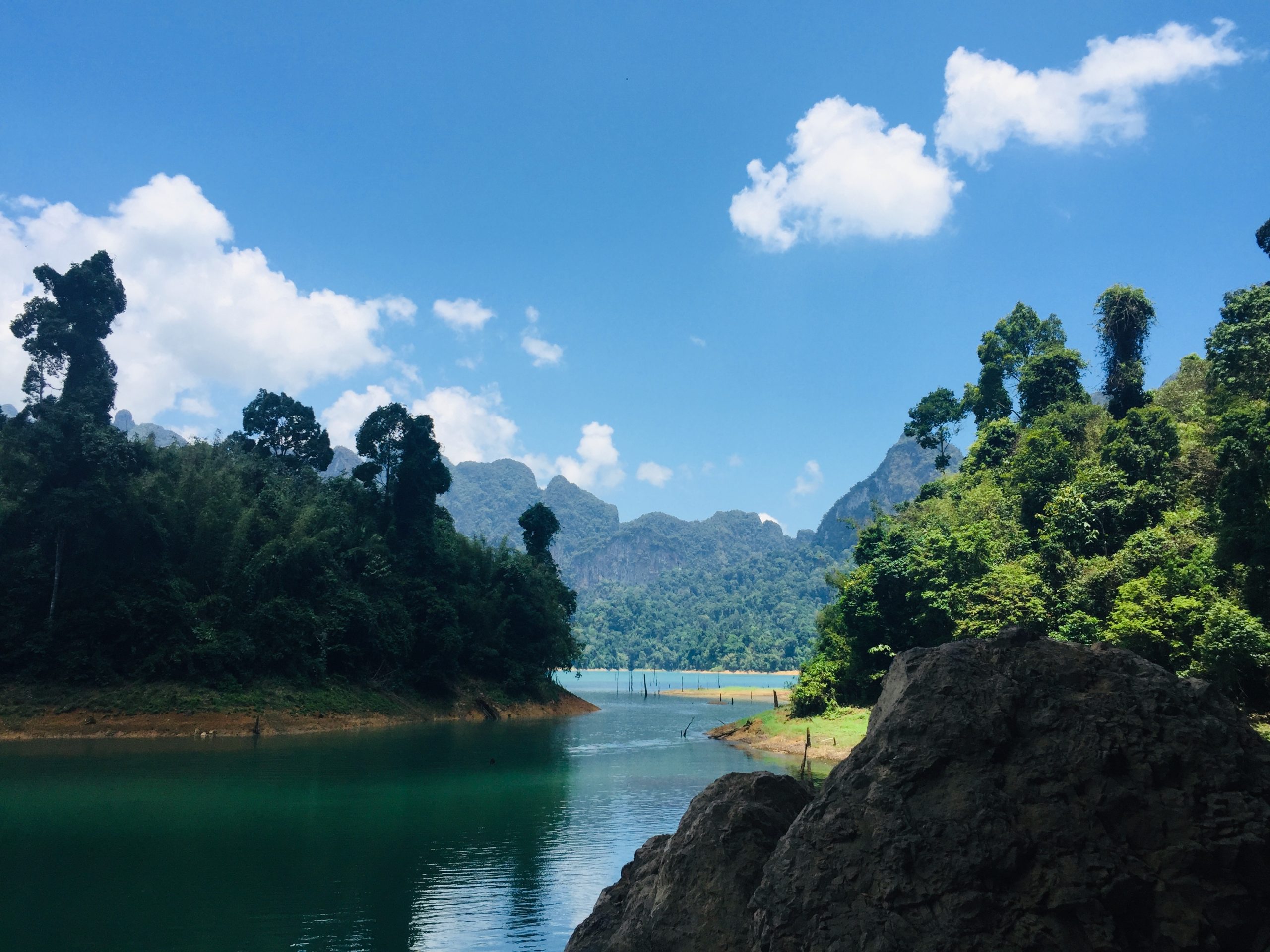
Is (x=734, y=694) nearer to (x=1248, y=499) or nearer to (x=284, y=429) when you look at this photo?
(x=284, y=429)

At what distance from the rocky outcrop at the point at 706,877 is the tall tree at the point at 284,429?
157 ft

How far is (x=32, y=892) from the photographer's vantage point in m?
12.3

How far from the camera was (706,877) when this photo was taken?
6496 mm

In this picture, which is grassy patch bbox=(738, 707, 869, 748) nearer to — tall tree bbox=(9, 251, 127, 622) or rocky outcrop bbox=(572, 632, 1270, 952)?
rocky outcrop bbox=(572, 632, 1270, 952)

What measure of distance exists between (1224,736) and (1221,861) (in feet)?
2.77

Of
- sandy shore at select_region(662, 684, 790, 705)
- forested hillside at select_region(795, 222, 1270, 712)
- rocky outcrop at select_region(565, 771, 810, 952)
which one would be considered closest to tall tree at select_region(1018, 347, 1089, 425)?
forested hillside at select_region(795, 222, 1270, 712)

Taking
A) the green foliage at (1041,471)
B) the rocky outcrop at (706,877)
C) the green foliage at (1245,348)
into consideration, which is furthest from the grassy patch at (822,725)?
the rocky outcrop at (706,877)

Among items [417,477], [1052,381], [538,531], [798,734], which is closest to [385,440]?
[417,477]

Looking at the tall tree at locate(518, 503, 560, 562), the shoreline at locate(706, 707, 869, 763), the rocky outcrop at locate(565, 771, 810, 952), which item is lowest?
the shoreline at locate(706, 707, 869, 763)

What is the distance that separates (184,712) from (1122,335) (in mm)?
48549

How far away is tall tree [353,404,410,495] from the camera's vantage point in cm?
5238

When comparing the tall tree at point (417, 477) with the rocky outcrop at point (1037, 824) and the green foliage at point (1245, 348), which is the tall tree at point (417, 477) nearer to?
the green foliage at point (1245, 348)

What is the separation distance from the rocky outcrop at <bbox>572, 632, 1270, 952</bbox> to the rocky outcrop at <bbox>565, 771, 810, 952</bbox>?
296mm

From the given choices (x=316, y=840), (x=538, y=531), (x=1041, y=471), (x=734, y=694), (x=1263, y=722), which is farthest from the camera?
(x=734, y=694)
